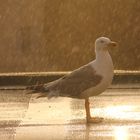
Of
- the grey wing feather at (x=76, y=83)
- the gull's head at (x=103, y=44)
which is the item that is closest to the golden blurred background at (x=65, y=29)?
the gull's head at (x=103, y=44)

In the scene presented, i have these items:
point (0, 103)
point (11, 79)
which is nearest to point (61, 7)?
point (11, 79)

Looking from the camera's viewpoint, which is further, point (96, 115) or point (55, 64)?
point (55, 64)

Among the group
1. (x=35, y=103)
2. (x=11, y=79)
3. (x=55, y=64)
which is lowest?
(x=55, y=64)

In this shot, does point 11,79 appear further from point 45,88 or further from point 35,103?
point 45,88

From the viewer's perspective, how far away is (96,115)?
1102 centimetres

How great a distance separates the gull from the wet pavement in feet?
1.11

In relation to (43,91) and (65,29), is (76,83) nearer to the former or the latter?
(43,91)

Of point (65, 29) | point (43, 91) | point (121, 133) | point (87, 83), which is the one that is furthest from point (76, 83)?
point (65, 29)

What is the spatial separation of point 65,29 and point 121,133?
26648 millimetres

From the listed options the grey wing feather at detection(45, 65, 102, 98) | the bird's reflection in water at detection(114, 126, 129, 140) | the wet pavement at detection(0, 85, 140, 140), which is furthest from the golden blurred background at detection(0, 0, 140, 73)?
the bird's reflection in water at detection(114, 126, 129, 140)

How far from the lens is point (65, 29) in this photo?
35.9 meters

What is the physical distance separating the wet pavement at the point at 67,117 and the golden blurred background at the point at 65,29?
21379 mm

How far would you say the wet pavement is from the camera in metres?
9.41

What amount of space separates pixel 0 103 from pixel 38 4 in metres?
23.8
